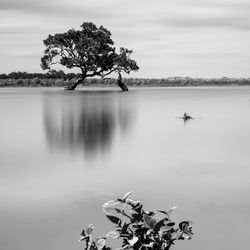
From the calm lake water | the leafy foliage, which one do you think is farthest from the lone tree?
the calm lake water

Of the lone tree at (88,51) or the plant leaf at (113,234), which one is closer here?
the plant leaf at (113,234)

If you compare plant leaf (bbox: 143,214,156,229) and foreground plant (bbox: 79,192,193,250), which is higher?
plant leaf (bbox: 143,214,156,229)

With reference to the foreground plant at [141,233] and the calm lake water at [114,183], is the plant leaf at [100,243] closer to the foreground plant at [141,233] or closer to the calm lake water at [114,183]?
the foreground plant at [141,233]

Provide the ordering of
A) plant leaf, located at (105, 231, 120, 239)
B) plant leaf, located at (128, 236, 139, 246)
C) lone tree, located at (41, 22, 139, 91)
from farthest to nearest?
lone tree, located at (41, 22, 139, 91), plant leaf, located at (105, 231, 120, 239), plant leaf, located at (128, 236, 139, 246)

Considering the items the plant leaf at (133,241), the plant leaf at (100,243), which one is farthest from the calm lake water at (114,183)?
the plant leaf at (133,241)

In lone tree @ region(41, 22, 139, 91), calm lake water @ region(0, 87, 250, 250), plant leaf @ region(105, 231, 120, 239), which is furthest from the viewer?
lone tree @ region(41, 22, 139, 91)

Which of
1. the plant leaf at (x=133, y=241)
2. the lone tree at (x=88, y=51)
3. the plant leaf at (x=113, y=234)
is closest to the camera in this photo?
the plant leaf at (x=133, y=241)

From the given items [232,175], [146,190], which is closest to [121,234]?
[146,190]

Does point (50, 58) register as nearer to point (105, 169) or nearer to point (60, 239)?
point (105, 169)

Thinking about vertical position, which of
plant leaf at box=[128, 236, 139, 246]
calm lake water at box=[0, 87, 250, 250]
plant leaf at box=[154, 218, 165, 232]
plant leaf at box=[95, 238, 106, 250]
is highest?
plant leaf at box=[154, 218, 165, 232]

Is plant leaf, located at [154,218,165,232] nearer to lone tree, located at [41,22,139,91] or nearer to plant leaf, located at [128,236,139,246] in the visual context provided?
plant leaf, located at [128,236,139,246]

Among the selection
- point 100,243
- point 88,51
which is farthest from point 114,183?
point 88,51

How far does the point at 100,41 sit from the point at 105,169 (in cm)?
5338

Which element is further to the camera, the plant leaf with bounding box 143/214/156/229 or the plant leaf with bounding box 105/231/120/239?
the plant leaf with bounding box 105/231/120/239
